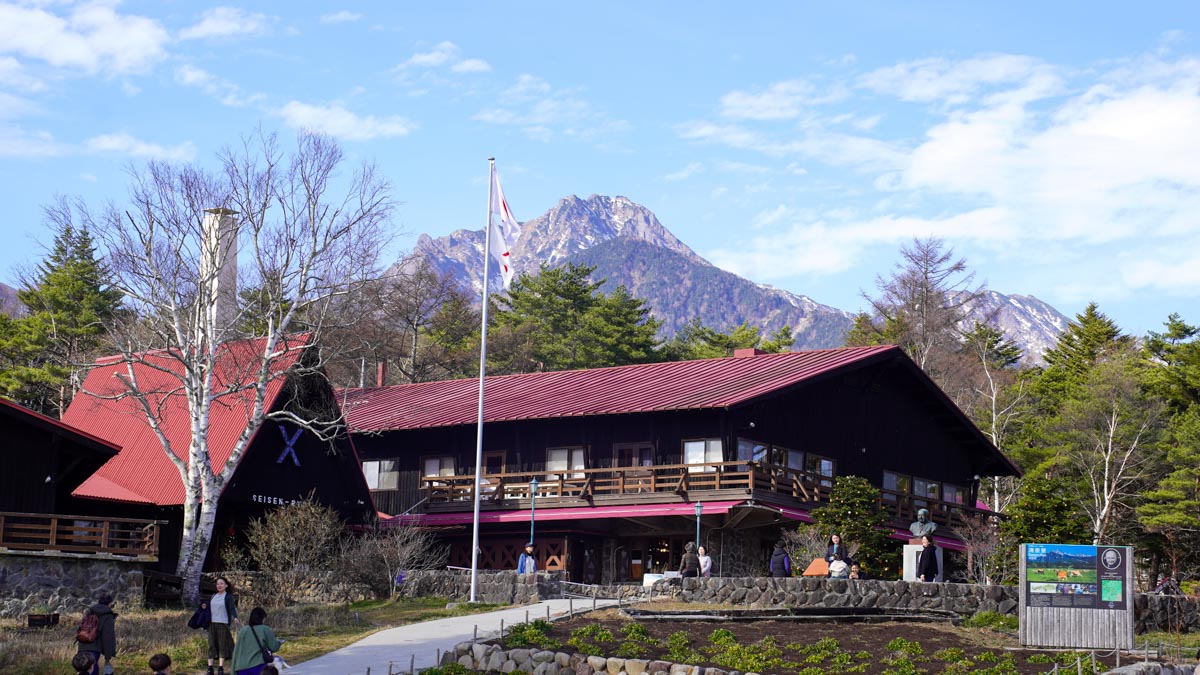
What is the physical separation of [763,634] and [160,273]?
1884cm

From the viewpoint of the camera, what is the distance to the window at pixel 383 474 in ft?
160

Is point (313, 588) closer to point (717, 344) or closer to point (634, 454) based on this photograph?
point (634, 454)

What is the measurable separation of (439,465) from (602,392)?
6.04 metres

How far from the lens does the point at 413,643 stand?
2612 cm

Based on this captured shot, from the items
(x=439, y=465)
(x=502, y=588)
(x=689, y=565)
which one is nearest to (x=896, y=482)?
(x=439, y=465)

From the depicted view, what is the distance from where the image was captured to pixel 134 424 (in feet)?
143

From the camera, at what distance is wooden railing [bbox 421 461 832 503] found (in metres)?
41.4

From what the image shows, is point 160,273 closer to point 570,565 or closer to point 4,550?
point 4,550

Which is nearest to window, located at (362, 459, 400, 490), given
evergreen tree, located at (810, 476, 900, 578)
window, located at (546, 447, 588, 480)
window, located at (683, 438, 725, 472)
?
window, located at (546, 447, 588, 480)

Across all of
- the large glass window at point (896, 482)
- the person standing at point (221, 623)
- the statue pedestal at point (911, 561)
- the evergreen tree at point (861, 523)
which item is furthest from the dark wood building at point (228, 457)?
the large glass window at point (896, 482)

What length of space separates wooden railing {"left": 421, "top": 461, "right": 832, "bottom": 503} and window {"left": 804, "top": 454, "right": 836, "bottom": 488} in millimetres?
77

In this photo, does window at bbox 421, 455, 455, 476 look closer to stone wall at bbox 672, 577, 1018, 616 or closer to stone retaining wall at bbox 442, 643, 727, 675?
stone wall at bbox 672, 577, 1018, 616

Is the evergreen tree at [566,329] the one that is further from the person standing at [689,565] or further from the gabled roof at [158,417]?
the person standing at [689,565]

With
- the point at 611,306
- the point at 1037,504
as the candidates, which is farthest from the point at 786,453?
the point at 611,306
